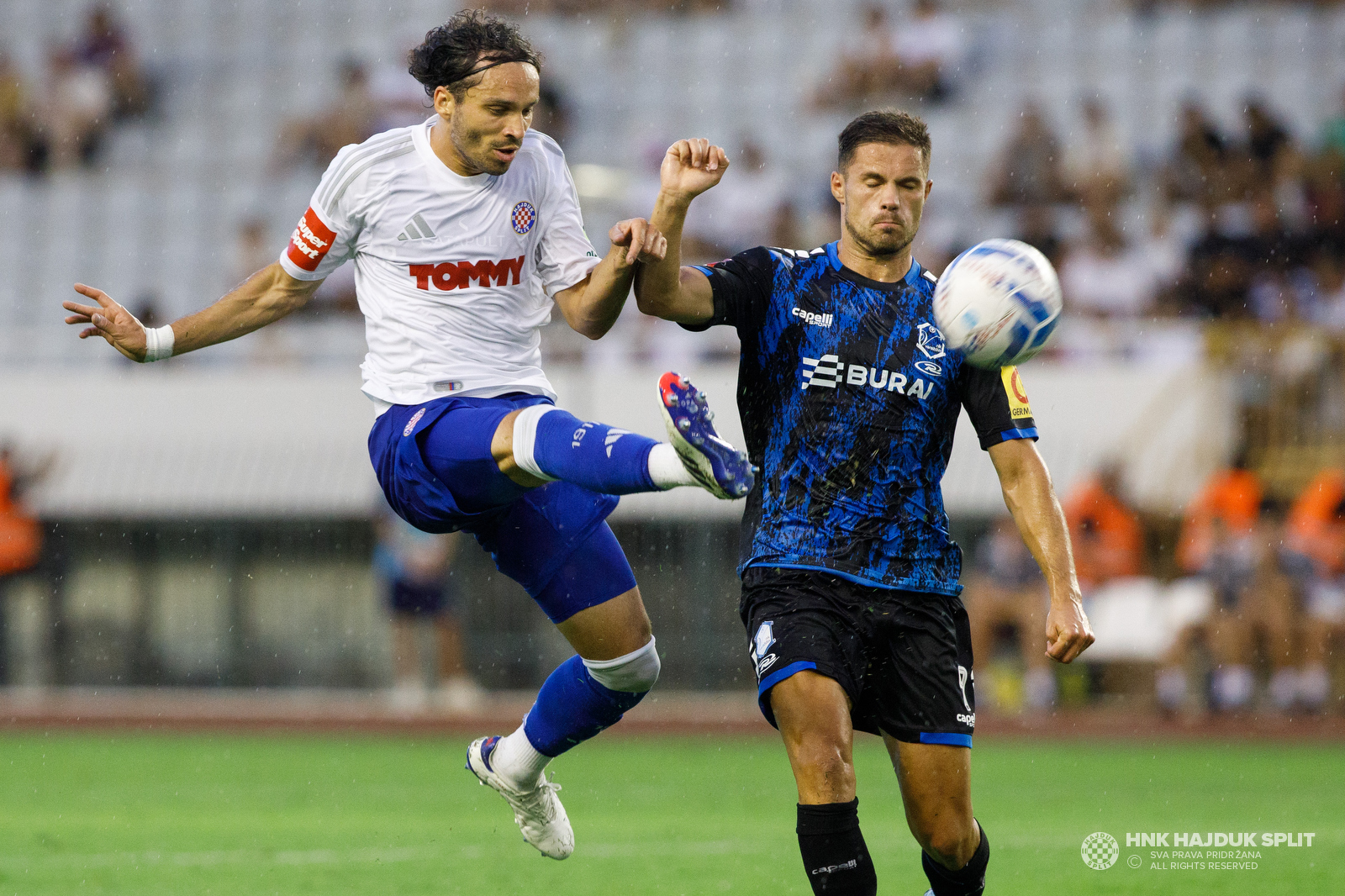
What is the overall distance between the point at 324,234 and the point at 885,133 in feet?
6.46

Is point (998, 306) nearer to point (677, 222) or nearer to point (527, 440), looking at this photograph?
point (677, 222)

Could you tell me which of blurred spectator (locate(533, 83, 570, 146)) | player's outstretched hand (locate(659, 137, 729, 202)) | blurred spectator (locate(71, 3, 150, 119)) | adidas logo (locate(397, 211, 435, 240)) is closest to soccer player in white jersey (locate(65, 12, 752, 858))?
adidas logo (locate(397, 211, 435, 240))

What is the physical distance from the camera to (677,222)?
5.22 meters

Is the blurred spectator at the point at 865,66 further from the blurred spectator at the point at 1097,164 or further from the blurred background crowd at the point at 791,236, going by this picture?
the blurred spectator at the point at 1097,164

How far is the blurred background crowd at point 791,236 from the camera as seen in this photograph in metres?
14.3

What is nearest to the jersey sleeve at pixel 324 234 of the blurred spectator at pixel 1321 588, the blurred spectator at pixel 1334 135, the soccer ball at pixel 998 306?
the soccer ball at pixel 998 306

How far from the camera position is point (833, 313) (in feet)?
17.7

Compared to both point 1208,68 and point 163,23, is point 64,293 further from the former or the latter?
point 1208,68

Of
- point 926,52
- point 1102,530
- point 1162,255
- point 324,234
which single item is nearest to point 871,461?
point 324,234

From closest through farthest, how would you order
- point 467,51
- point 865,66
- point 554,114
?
point 467,51 < point 865,66 < point 554,114

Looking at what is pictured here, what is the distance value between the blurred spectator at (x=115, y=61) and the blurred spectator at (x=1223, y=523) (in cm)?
1312

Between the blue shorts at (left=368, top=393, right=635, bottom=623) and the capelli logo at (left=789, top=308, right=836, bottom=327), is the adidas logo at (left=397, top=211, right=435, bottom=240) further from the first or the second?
the capelli logo at (left=789, top=308, right=836, bottom=327)

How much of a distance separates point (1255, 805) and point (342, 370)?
9.86 metres
